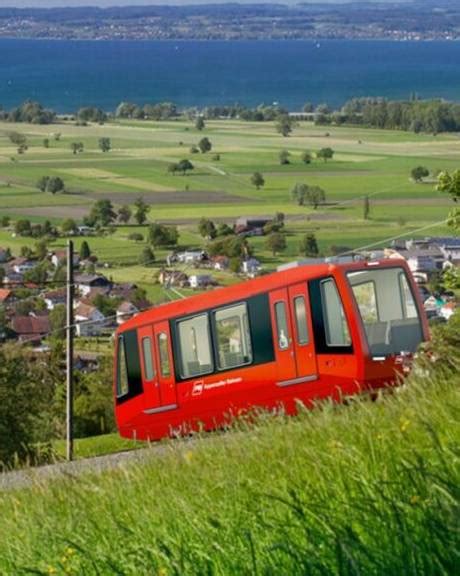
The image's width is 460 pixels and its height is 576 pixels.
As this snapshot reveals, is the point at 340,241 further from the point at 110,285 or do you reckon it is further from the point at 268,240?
the point at 110,285

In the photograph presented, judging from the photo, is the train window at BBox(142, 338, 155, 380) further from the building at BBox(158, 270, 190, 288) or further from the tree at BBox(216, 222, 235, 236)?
the tree at BBox(216, 222, 235, 236)

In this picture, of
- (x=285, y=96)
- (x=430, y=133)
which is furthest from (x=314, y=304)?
(x=285, y=96)

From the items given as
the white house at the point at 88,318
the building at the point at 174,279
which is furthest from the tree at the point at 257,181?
the white house at the point at 88,318

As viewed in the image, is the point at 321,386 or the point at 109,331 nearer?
the point at 321,386

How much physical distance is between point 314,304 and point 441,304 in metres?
7.65

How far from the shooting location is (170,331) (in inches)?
639

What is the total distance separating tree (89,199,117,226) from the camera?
70125 millimetres

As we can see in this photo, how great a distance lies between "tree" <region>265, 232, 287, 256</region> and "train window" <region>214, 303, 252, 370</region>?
39.6 metres

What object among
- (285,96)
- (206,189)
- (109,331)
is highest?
(285,96)

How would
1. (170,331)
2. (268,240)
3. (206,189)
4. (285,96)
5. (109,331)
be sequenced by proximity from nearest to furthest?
(170,331) → (109,331) → (268,240) → (206,189) → (285,96)

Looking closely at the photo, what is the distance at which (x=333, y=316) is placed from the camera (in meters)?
14.1

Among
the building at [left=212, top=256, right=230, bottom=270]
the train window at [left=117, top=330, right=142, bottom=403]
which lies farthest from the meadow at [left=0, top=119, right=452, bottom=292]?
the train window at [left=117, top=330, right=142, bottom=403]

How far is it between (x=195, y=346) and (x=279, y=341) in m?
1.47

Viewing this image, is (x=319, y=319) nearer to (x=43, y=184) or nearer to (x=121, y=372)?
(x=121, y=372)
